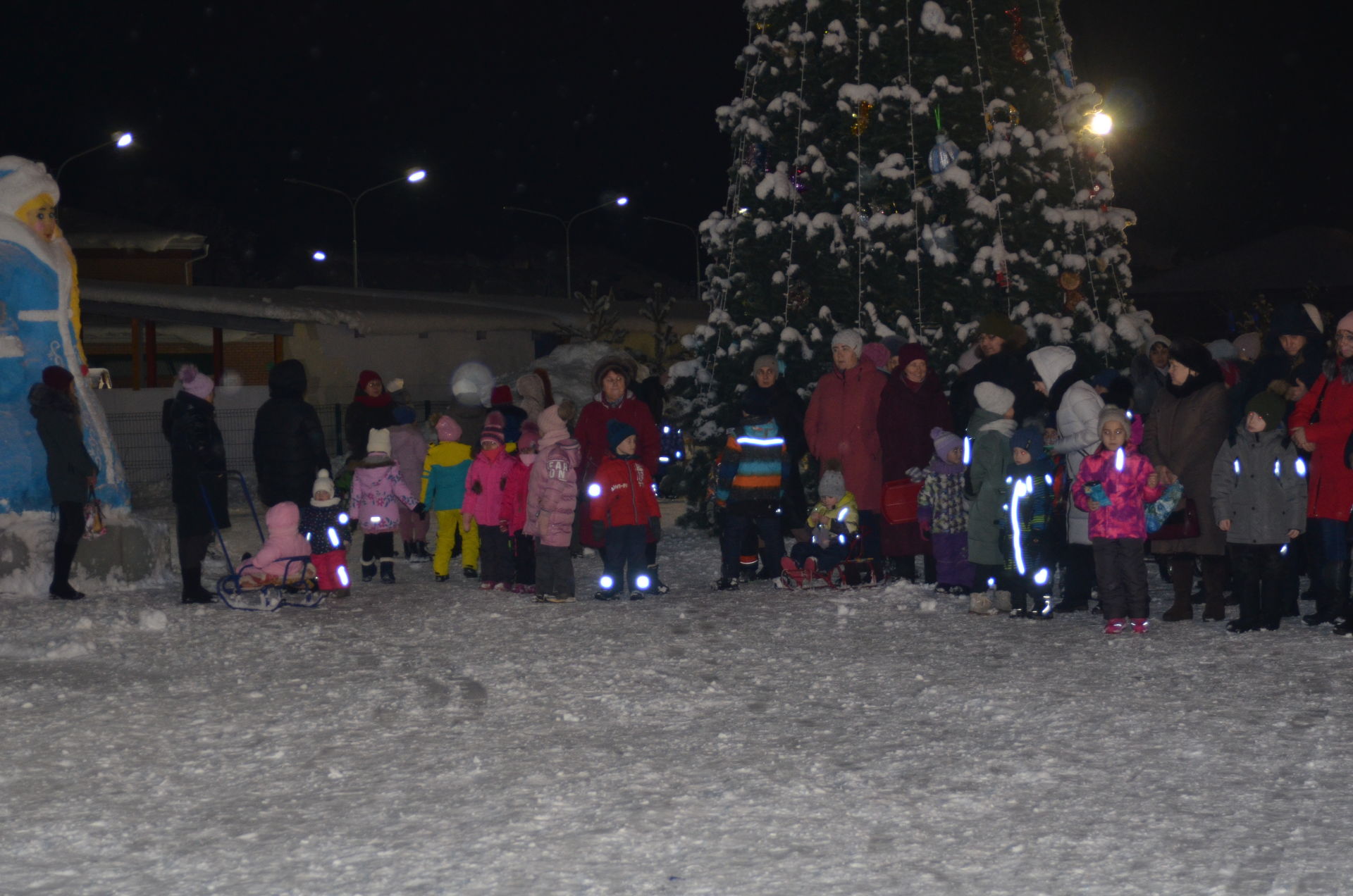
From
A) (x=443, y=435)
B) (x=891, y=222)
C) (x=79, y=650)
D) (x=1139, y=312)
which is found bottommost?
(x=79, y=650)

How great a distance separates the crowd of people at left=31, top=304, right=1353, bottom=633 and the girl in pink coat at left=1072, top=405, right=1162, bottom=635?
1cm

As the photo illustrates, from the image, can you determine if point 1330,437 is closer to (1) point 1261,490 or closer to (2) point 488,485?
(1) point 1261,490

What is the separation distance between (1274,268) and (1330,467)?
34181 mm

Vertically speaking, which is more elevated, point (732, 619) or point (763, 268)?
point (763, 268)

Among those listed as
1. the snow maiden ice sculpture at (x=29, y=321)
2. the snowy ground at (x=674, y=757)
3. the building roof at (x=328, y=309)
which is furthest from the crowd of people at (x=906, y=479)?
the building roof at (x=328, y=309)

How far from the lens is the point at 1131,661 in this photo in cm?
826

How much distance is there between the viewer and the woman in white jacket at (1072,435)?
9.72m

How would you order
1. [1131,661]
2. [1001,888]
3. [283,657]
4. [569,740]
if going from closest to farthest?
[1001,888] < [569,740] < [1131,661] < [283,657]

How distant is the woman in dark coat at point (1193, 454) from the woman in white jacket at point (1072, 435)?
0.50 meters

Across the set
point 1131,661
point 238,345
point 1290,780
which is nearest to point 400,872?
point 1290,780

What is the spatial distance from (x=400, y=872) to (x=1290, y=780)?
140 inches

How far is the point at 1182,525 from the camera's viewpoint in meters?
9.59

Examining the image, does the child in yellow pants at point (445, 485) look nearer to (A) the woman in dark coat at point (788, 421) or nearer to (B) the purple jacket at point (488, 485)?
(B) the purple jacket at point (488, 485)

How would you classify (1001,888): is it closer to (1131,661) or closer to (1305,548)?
(1131,661)
